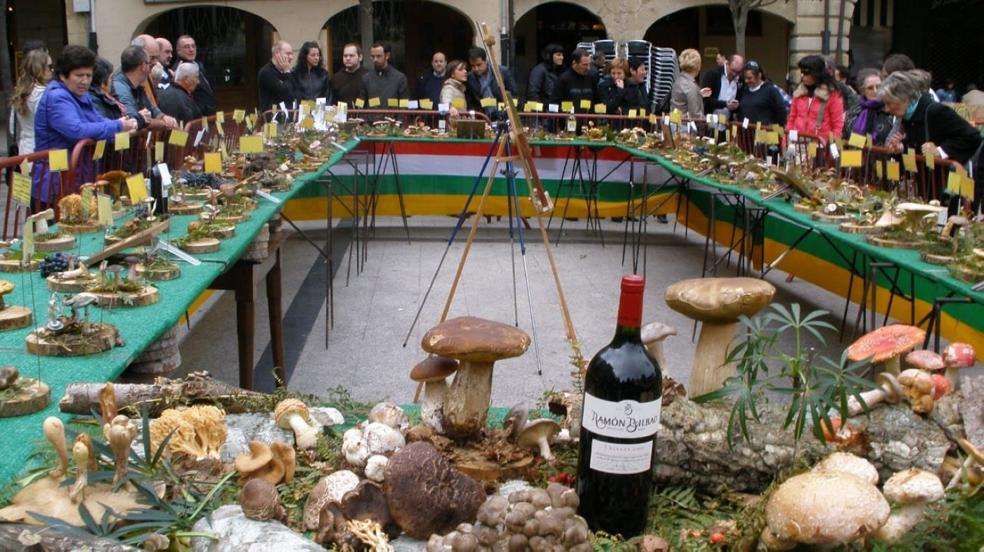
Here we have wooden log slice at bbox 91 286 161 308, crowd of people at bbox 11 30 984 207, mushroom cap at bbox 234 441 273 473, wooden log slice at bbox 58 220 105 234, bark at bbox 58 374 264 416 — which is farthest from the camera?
crowd of people at bbox 11 30 984 207

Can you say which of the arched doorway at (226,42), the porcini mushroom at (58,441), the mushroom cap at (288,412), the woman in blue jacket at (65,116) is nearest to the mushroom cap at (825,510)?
the mushroom cap at (288,412)

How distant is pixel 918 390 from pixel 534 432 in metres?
0.77

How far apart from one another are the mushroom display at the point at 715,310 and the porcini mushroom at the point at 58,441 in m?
1.33

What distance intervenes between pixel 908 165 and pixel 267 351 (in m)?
4.36

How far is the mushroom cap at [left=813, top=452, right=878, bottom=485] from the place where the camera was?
1833 mm

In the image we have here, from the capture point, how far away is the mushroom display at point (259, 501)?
1.79 m

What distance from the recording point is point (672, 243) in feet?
39.0

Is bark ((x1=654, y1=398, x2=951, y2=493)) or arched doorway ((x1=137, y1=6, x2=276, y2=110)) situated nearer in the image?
bark ((x1=654, y1=398, x2=951, y2=493))

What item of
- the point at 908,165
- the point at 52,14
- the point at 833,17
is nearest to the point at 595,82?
the point at 908,165

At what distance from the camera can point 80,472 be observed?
1.76 meters

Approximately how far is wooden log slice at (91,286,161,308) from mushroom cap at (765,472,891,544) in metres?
2.58

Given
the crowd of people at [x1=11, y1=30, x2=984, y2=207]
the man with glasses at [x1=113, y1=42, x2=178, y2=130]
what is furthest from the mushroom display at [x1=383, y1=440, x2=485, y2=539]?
the man with glasses at [x1=113, y1=42, x2=178, y2=130]

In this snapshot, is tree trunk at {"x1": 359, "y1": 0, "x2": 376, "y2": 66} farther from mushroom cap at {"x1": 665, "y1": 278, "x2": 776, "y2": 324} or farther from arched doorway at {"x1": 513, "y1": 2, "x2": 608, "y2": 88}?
mushroom cap at {"x1": 665, "y1": 278, "x2": 776, "y2": 324}

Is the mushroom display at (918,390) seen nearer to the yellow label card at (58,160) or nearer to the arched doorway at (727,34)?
the yellow label card at (58,160)
